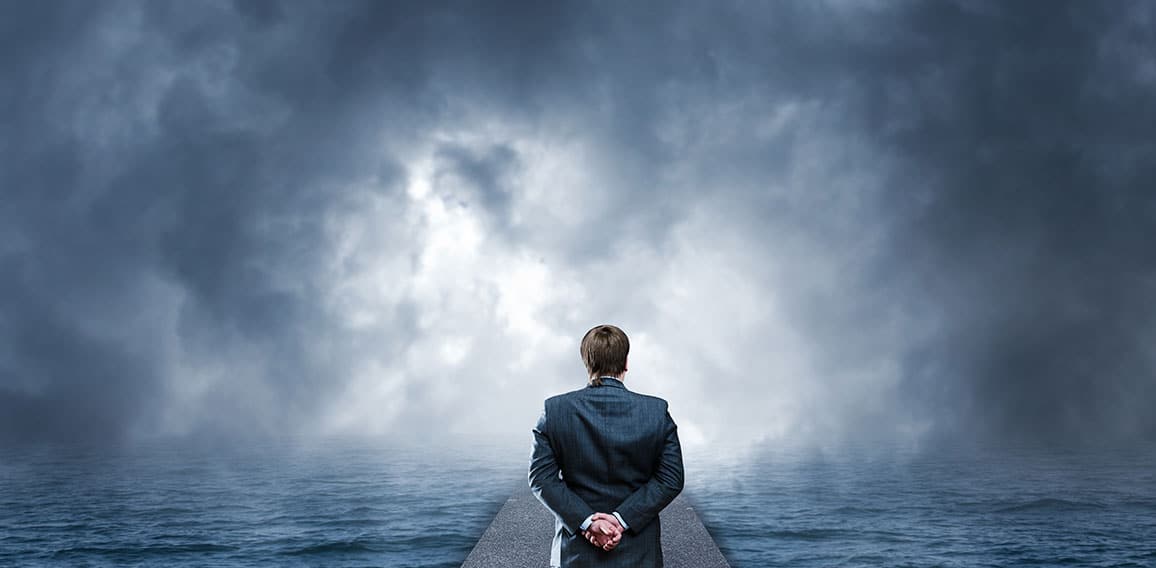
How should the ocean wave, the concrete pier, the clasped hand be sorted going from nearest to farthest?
the clasped hand → the concrete pier → the ocean wave

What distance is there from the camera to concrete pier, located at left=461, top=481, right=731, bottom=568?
568 cm

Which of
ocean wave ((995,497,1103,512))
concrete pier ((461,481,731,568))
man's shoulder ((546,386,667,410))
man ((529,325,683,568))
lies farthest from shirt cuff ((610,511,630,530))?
ocean wave ((995,497,1103,512))

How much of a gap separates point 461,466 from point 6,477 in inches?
1580

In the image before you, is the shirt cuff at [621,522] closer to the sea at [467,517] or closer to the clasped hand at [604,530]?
the clasped hand at [604,530]

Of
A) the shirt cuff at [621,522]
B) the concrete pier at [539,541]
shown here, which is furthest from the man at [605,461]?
the concrete pier at [539,541]

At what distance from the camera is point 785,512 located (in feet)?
119

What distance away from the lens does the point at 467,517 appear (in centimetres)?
3253

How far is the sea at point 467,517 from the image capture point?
27067 mm

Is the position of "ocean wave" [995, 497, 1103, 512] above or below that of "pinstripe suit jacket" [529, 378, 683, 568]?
above

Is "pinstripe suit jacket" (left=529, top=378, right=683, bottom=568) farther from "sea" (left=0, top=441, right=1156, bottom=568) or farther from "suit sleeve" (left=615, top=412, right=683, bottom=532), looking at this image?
"sea" (left=0, top=441, right=1156, bottom=568)

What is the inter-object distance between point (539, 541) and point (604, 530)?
3.92 m

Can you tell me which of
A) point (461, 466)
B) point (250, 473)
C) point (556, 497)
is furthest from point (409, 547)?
point (250, 473)

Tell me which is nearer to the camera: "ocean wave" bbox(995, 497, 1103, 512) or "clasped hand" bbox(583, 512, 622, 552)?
"clasped hand" bbox(583, 512, 622, 552)

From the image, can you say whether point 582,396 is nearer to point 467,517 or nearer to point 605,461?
point 605,461
